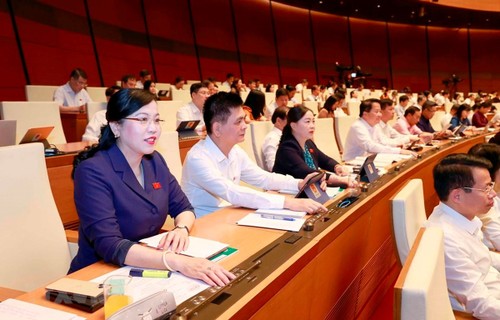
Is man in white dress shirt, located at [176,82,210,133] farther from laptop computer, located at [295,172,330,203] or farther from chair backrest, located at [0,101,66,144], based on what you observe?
laptop computer, located at [295,172,330,203]

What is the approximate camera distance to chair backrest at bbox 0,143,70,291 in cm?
153

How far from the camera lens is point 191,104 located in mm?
4785

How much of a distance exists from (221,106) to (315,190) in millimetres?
639

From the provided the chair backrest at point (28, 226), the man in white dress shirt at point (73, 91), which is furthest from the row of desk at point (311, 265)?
the man in white dress shirt at point (73, 91)

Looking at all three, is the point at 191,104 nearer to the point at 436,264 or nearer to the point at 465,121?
the point at 436,264

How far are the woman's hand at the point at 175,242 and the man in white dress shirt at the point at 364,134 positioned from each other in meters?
2.78

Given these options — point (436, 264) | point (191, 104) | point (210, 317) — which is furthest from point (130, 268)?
point (191, 104)

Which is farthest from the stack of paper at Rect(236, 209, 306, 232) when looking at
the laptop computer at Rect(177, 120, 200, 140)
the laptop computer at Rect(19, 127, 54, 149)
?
the laptop computer at Rect(177, 120, 200, 140)

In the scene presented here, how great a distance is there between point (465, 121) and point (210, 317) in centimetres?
716

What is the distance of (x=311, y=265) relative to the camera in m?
1.36

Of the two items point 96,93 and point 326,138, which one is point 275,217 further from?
point 96,93

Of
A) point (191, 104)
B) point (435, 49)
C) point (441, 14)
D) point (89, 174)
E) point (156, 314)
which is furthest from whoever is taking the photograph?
point (435, 49)

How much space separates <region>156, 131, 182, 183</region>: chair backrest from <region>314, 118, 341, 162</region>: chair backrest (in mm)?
1667

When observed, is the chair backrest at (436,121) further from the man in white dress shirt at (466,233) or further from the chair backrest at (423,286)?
the chair backrest at (423,286)
